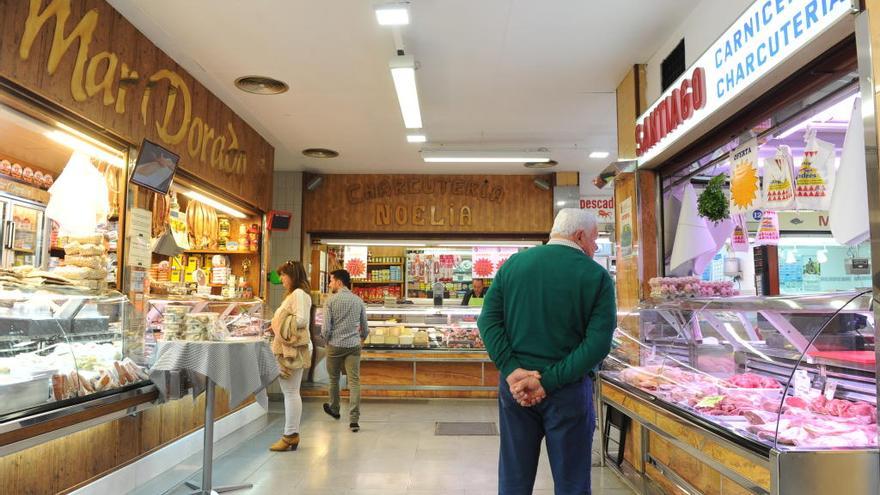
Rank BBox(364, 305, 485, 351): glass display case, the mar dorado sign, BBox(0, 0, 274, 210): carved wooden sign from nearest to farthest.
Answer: the mar dorado sign → BBox(0, 0, 274, 210): carved wooden sign → BBox(364, 305, 485, 351): glass display case

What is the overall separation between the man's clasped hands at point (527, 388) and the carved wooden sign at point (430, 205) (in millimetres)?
6967

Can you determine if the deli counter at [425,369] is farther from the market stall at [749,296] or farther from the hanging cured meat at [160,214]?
the hanging cured meat at [160,214]

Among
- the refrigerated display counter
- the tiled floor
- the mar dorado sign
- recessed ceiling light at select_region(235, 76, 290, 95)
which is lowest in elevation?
the tiled floor

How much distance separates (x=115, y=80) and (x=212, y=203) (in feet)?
9.28

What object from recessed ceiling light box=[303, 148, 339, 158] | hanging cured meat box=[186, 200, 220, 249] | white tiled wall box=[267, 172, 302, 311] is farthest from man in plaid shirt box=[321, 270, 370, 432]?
white tiled wall box=[267, 172, 302, 311]

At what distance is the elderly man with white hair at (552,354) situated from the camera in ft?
8.25

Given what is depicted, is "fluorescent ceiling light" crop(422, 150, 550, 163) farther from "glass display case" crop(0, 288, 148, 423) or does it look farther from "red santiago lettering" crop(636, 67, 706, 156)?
"glass display case" crop(0, 288, 148, 423)

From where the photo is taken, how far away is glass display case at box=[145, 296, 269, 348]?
4191mm

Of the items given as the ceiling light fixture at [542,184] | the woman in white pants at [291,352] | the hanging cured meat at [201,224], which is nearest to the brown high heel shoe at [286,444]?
the woman in white pants at [291,352]

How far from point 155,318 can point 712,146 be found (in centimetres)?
480

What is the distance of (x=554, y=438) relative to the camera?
254cm

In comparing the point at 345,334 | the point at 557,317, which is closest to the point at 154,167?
the point at 345,334

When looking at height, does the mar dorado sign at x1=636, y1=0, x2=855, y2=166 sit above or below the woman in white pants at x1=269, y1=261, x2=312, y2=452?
above

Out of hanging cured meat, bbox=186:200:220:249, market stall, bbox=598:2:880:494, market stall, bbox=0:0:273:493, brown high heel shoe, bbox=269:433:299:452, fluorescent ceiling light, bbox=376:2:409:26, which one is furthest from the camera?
hanging cured meat, bbox=186:200:220:249
